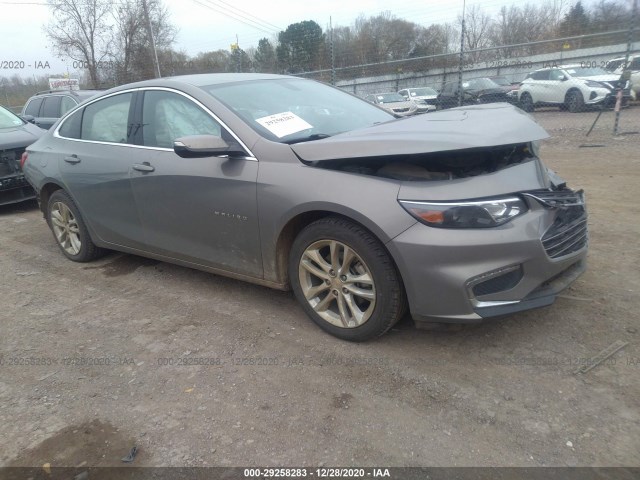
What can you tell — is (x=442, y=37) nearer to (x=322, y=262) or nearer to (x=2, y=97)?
(x=322, y=262)

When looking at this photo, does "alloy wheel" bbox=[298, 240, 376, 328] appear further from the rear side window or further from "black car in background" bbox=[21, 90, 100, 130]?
the rear side window

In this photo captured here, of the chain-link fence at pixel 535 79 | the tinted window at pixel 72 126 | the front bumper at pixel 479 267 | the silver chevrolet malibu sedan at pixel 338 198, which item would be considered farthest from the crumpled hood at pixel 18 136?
the chain-link fence at pixel 535 79

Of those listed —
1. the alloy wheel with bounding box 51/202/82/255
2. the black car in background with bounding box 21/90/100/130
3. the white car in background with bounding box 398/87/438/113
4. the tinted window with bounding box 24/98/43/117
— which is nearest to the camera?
the alloy wheel with bounding box 51/202/82/255

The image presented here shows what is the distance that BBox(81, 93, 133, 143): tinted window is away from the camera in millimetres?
3920

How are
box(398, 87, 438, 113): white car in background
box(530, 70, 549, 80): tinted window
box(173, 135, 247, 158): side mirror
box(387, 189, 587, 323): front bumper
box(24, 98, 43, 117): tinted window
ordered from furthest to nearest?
box(398, 87, 438, 113): white car in background < box(530, 70, 549, 80): tinted window < box(24, 98, 43, 117): tinted window < box(173, 135, 247, 158): side mirror < box(387, 189, 587, 323): front bumper

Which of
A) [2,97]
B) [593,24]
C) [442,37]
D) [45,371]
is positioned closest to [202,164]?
[45,371]

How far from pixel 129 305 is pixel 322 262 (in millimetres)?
1708

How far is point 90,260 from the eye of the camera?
4.69 m

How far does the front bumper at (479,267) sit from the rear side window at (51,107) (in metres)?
10.0

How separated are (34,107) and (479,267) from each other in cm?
1159

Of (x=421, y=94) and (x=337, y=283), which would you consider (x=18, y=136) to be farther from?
(x=421, y=94)

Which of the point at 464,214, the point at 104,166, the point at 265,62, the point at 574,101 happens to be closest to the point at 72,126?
the point at 104,166

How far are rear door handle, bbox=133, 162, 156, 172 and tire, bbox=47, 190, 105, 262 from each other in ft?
3.69

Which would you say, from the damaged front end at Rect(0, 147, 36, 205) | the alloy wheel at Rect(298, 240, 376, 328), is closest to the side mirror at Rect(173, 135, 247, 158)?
the alloy wheel at Rect(298, 240, 376, 328)
